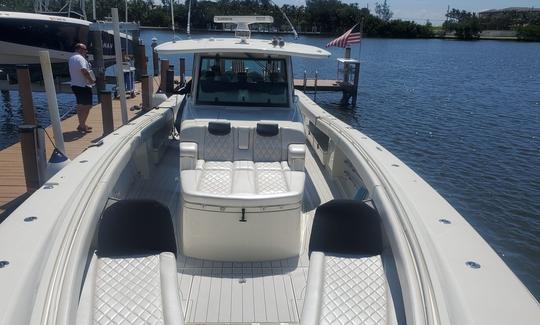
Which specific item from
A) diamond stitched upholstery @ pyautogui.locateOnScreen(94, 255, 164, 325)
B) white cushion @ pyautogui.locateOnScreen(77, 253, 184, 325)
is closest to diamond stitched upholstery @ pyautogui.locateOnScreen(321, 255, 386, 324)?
white cushion @ pyautogui.locateOnScreen(77, 253, 184, 325)

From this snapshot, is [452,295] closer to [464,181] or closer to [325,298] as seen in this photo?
[325,298]

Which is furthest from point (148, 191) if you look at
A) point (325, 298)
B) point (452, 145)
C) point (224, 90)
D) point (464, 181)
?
point (452, 145)

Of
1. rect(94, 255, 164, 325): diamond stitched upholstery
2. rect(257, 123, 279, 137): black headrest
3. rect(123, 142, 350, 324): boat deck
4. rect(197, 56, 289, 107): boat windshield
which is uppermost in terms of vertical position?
rect(197, 56, 289, 107): boat windshield

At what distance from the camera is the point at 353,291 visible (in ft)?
8.43

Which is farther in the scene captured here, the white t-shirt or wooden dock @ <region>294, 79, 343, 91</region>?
wooden dock @ <region>294, 79, 343, 91</region>

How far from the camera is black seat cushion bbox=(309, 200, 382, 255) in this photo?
2.80 metres

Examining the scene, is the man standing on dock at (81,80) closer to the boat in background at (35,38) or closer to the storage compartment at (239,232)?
the storage compartment at (239,232)

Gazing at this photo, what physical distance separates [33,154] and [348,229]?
11.3ft

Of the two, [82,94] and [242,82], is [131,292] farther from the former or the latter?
[82,94]

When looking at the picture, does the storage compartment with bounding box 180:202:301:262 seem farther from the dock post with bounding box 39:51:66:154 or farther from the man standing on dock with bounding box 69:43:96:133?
the man standing on dock with bounding box 69:43:96:133

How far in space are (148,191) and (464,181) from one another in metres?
6.78

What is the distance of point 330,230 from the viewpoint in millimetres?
2863

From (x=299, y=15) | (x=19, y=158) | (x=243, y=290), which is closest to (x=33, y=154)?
(x=19, y=158)

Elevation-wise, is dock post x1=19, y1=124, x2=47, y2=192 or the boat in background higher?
the boat in background
